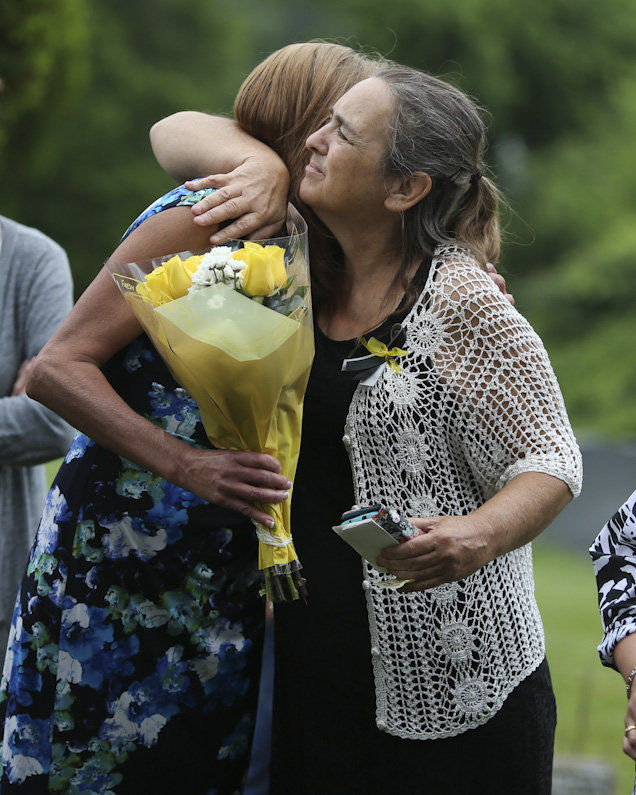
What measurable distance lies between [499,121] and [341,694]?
982 cm

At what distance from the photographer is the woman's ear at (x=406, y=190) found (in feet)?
6.83

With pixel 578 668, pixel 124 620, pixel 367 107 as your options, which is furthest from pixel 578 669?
pixel 367 107

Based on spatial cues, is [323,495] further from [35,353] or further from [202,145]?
[35,353]

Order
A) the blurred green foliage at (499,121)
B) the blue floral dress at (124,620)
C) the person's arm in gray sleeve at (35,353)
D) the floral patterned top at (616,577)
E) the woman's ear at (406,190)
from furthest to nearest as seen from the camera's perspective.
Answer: the blurred green foliage at (499,121)
the person's arm in gray sleeve at (35,353)
the blue floral dress at (124,620)
the woman's ear at (406,190)
the floral patterned top at (616,577)

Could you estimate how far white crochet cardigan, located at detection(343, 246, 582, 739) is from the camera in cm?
199

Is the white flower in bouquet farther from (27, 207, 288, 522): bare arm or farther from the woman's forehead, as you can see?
the woman's forehead

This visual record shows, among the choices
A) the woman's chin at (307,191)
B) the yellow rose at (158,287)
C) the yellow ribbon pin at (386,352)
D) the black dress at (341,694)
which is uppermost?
the woman's chin at (307,191)

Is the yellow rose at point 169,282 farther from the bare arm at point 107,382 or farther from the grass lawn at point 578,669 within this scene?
the grass lawn at point 578,669

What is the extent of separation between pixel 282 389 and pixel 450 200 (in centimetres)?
59

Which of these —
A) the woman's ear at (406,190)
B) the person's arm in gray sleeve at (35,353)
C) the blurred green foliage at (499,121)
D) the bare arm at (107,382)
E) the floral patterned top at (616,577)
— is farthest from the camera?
the blurred green foliage at (499,121)

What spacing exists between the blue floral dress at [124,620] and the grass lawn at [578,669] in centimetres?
229

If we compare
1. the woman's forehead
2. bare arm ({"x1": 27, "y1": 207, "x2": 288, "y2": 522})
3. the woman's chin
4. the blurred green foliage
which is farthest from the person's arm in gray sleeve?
the blurred green foliage

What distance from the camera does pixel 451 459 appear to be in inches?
81.3

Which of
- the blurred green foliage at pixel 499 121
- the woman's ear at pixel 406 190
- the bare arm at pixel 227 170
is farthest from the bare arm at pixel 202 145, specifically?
the blurred green foliage at pixel 499 121
